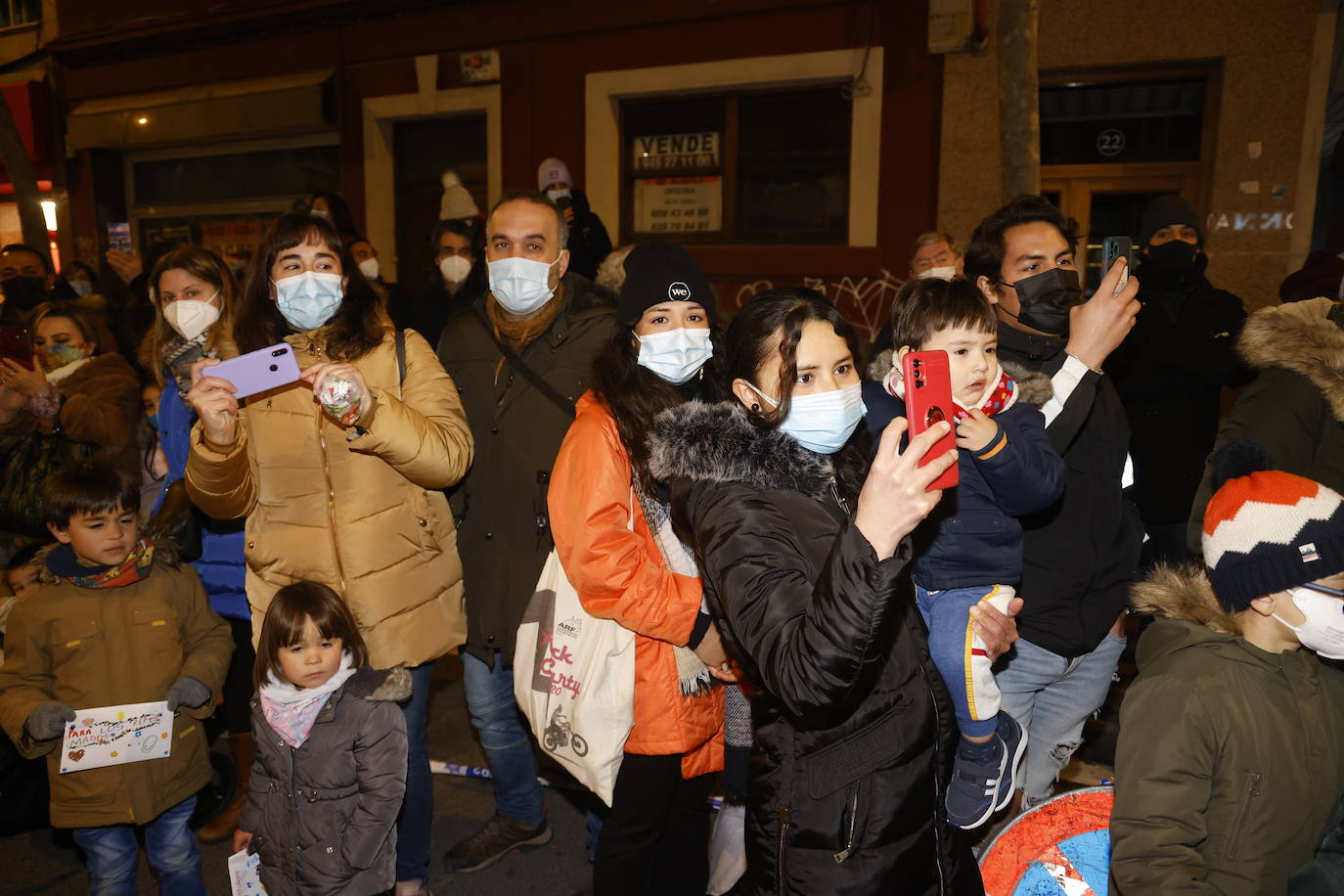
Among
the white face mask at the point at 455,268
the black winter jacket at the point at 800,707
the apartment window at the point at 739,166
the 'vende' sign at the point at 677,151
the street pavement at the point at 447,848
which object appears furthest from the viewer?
the 'vende' sign at the point at 677,151

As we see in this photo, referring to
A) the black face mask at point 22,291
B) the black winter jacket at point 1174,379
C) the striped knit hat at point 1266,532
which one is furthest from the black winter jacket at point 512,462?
the black face mask at point 22,291

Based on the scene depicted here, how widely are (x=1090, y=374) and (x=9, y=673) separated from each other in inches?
151

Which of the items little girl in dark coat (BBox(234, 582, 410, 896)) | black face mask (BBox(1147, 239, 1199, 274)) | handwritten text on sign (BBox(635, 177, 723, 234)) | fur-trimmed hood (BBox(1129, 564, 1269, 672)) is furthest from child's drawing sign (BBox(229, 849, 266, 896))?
handwritten text on sign (BBox(635, 177, 723, 234))

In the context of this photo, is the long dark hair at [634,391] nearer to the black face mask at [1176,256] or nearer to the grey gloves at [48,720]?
the grey gloves at [48,720]

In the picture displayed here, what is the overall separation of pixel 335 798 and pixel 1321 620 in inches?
Answer: 110

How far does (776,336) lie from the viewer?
210cm

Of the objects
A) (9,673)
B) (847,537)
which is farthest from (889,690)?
(9,673)

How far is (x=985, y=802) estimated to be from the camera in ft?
8.23

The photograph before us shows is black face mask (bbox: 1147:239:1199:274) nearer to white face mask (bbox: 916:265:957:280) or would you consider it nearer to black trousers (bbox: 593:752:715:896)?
white face mask (bbox: 916:265:957:280)

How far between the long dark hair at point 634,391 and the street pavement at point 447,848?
194 cm

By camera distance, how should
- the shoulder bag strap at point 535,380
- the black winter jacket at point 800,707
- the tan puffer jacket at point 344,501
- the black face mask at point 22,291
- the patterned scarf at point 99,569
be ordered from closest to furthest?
the black winter jacket at point 800,707 < the tan puffer jacket at point 344,501 < the shoulder bag strap at point 535,380 < the patterned scarf at point 99,569 < the black face mask at point 22,291

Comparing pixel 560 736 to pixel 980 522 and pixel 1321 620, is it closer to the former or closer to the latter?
pixel 980 522

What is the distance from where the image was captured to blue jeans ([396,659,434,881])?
10.5ft

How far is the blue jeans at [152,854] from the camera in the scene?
10.4 feet
